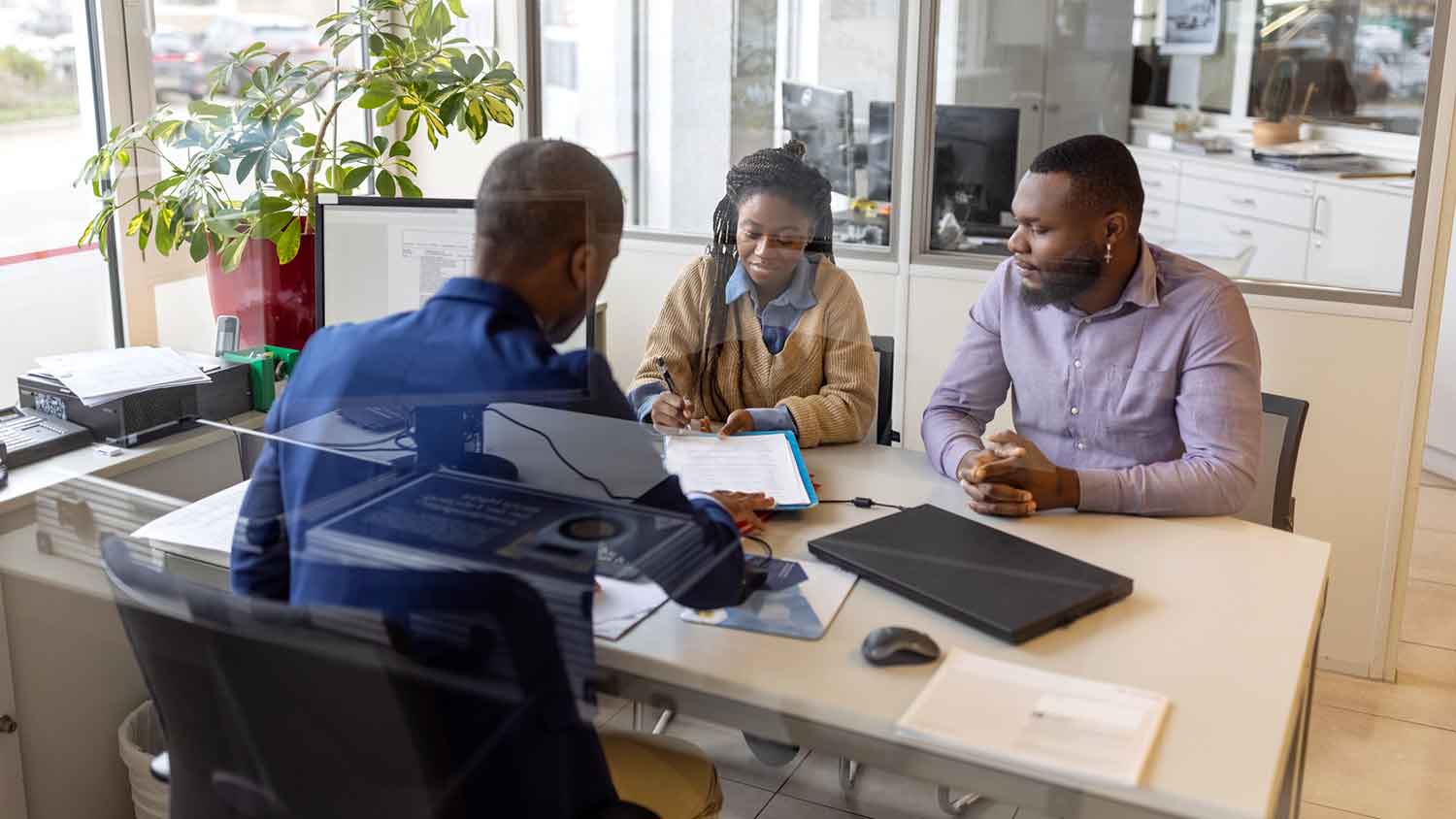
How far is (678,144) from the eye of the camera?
2.65 m

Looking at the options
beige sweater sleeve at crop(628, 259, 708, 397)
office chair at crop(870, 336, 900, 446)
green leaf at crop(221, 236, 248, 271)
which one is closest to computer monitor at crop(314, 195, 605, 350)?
green leaf at crop(221, 236, 248, 271)

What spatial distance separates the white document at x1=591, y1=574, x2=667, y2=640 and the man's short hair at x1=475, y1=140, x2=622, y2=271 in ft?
0.98

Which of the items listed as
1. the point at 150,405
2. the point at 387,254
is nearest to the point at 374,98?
Result: the point at 387,254

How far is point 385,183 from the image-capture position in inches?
75.4

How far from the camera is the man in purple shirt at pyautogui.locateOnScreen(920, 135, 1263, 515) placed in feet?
5.71

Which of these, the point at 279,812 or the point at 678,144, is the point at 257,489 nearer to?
the point at 279,812

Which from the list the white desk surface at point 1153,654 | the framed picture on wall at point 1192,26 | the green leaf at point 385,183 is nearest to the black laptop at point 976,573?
the white desk surface at point 1153,654

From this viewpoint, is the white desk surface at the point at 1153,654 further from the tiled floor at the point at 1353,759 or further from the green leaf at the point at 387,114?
the green leaf at the point at 387,114

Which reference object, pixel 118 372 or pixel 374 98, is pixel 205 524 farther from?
pixel 374 98

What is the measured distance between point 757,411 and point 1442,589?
2.28 meters

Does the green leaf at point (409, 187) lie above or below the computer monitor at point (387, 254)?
above

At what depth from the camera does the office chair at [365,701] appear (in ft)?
3.23

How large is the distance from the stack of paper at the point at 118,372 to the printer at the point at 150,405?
14 mm

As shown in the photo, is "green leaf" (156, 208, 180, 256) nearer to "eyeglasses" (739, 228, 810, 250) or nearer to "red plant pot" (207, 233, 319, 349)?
"red plant pot" (207, 233, 319, 349)
